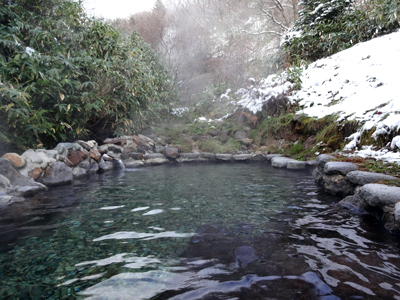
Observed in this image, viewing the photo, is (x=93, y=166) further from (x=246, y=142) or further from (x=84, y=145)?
(x=246, y=142)

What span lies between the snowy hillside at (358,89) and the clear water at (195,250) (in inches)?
85.6

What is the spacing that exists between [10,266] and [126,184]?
312 cm

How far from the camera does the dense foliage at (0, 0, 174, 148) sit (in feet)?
15.9

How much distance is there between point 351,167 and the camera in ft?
12.3

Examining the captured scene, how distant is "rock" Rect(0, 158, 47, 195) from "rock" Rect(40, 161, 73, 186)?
390 mm

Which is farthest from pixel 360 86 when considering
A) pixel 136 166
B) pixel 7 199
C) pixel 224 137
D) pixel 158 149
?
pixel 7 199

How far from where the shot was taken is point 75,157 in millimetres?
5926

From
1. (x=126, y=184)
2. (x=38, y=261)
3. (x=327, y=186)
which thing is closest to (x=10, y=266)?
(x=38, y=261)

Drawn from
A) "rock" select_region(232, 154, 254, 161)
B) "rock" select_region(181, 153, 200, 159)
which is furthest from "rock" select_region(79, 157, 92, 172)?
"rock" select_region(232, 154, 254, 161)

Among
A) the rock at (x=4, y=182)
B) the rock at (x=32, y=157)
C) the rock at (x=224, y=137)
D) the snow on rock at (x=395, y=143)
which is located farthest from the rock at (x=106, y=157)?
the snow on rock at (x=395, y=143)

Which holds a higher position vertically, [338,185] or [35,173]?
[35,173]

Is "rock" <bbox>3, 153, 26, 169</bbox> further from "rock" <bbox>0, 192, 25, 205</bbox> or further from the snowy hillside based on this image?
the snowy hillside

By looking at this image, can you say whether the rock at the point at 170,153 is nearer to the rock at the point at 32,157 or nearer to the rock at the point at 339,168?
the rock at the point at 32,157

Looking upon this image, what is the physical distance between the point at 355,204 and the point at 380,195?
0.59m
